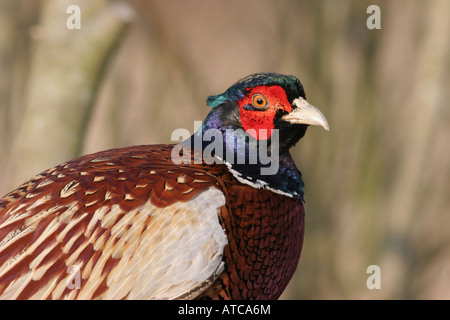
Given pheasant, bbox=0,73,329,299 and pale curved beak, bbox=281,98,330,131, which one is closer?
pheasant, bbox=0,73,329,299

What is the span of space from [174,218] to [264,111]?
2.50 ft

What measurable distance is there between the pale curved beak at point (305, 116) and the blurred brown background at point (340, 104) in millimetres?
2416

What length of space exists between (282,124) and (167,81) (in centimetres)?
278

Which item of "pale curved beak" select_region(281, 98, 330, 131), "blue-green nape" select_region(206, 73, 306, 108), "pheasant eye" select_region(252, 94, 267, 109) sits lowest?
"pale curved beak" select_region(281, 98, 330, 131)

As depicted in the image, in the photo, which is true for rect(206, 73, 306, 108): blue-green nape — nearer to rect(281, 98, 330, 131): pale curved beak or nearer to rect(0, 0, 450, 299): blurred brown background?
rect(281, 98, 330, 131): pale curved beak

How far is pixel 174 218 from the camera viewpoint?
2.72 metres

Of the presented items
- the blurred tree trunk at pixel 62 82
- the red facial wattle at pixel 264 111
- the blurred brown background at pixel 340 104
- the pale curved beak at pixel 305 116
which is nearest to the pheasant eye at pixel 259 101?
the red facial wattle at pixel 264 111

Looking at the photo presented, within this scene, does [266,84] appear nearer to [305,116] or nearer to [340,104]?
[305,116]

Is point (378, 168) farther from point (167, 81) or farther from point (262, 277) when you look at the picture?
point (262, 277)

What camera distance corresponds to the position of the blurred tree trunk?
11.0 ft

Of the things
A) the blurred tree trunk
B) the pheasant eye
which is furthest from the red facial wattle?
the blurred tree trunk

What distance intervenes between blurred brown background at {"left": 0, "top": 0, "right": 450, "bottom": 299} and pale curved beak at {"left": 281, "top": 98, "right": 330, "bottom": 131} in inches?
95.1
